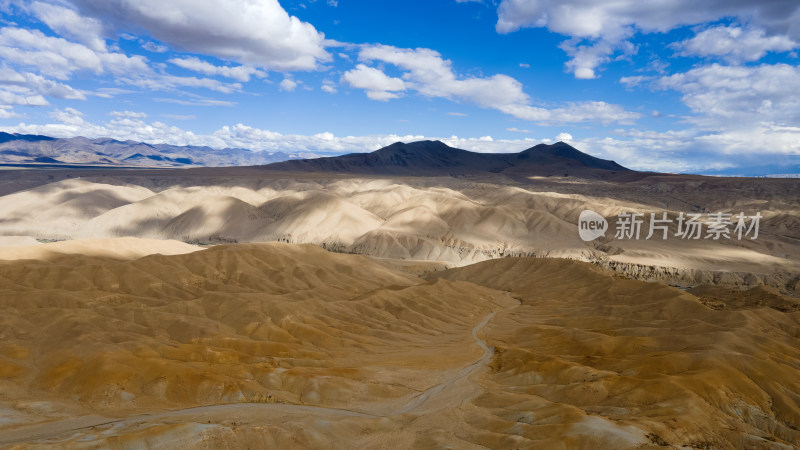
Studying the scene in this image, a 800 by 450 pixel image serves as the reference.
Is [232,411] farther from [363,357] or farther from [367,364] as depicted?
[363,357]

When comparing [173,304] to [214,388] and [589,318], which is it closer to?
[214,388]

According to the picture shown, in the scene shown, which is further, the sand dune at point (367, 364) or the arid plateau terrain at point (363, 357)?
the arid plateau terrain at point (363, 357)

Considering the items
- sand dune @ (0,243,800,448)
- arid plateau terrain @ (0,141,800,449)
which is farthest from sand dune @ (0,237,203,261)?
sand dune @ (0,243,800,448)

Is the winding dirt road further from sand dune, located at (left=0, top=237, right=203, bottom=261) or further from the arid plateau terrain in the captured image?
sand dune, located at (left=0, top=237, right=203, bottom=261)

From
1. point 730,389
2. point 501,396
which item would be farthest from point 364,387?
point 730,389

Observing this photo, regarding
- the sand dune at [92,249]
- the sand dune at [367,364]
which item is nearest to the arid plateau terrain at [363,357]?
the sand dune at [367,364]

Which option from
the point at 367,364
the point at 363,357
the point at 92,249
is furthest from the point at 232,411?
the point at 92,249

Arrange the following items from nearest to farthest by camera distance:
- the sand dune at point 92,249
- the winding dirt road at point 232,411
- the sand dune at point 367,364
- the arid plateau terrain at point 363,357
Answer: the winding dirt road at point 232,411 → the sand dune at point 367,364 → the arid plateau terrain at point 363,357 → the sand dune at point 92,249

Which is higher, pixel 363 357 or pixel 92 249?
pixel 92 249

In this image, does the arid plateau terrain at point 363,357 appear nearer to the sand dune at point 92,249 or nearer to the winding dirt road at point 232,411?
the winding dirt road at point 232,411
